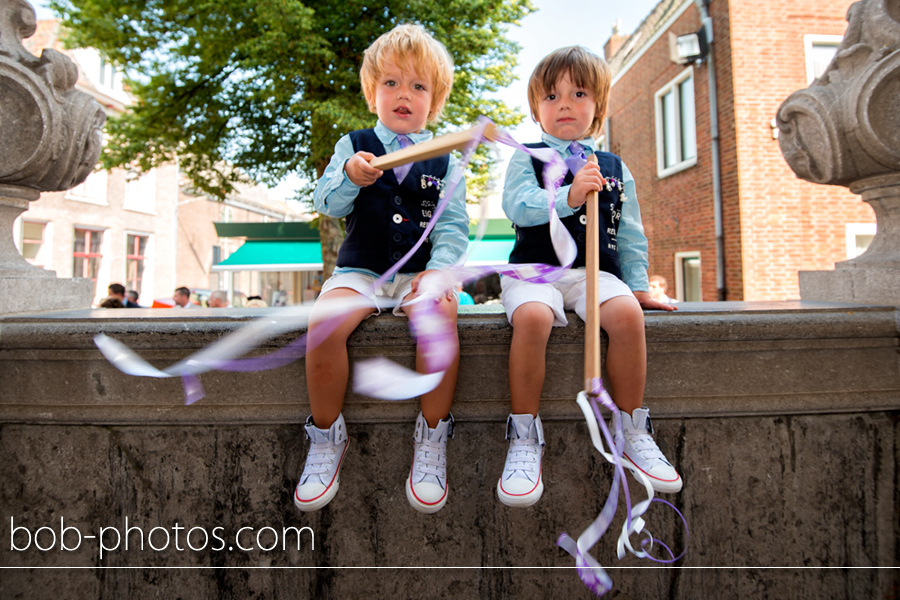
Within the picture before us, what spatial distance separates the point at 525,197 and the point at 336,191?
61cm

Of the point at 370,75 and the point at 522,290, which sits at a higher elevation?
the point at 370,75

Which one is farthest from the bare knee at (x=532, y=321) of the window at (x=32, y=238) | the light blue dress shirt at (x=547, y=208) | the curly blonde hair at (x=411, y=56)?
the window at (x=32, y=238)

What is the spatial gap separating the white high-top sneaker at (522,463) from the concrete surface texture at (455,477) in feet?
0.29

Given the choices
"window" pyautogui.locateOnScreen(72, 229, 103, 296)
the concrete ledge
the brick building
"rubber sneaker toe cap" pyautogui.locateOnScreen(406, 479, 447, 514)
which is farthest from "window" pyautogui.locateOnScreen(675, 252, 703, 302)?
"window" pyautogui.locateOnScreen(72, 229, 103, 296)

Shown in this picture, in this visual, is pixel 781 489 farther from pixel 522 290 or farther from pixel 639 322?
pixel 522 290

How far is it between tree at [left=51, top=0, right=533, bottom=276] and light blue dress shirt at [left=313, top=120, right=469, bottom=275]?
5725 millimetres

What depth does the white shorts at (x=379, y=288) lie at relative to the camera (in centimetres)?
163

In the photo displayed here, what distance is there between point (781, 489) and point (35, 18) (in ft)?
9.59

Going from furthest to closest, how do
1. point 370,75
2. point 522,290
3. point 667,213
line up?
point 667,213, point 370,75, point 522,290

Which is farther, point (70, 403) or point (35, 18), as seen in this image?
point (35, 18)

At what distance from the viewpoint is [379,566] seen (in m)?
1.54

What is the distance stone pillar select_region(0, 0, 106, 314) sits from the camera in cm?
178

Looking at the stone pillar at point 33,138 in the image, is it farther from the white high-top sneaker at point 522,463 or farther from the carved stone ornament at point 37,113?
the white high-top sneaker at point 522,463

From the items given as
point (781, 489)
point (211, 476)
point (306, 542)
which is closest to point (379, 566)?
point (306, 542)
